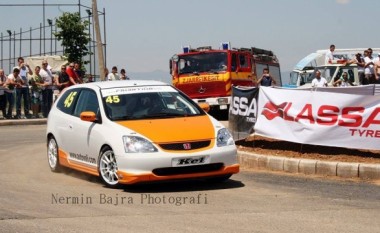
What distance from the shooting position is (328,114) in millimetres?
12805

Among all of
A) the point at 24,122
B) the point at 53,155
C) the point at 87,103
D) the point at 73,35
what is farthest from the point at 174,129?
the point at 73,35

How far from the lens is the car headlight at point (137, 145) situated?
1005cm

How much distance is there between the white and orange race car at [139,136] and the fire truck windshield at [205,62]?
12.6 metres

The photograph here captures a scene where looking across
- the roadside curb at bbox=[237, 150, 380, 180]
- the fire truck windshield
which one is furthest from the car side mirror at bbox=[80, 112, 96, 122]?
the fire truck windshield

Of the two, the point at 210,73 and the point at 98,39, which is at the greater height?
the point at 98,39

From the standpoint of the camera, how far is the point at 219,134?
1059 cm

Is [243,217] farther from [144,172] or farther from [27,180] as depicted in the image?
[27,180]

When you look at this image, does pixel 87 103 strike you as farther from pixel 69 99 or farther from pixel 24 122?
pixel 24 122

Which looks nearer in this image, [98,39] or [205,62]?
[205,62]

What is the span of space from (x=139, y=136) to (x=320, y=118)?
13.5ft

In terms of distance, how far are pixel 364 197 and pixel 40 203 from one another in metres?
4.32

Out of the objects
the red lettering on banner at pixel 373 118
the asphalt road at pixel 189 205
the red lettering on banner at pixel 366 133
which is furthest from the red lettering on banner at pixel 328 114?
the asphalt road at pixel 189 205

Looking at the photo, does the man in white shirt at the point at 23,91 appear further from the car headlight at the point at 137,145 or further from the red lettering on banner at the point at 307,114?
the car headlight at the point at 137,145

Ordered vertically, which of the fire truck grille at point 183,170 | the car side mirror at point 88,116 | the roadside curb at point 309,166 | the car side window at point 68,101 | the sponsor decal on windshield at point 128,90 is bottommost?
the roadside curb at point 309,166
